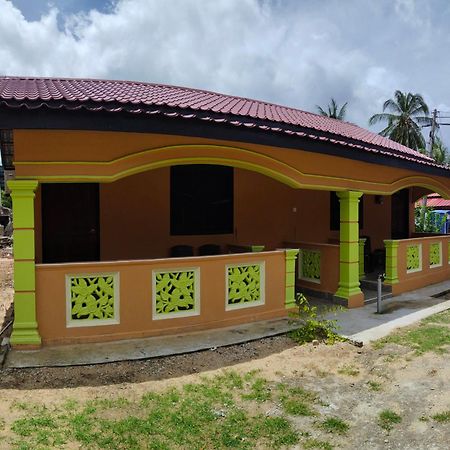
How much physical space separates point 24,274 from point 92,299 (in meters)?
0.86

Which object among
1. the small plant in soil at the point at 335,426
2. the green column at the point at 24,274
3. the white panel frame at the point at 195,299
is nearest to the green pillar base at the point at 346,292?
the white panel frame at the point at 195,299

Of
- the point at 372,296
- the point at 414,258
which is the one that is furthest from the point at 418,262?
the point at 372,296

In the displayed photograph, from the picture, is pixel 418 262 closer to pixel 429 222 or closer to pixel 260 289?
pixel 260 289

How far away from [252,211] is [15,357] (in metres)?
5.58

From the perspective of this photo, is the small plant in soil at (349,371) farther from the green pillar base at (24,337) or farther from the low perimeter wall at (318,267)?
the green pillar base at (24,337)

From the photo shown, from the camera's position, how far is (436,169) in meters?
9.82

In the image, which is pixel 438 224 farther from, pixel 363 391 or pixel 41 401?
pixel 41 401

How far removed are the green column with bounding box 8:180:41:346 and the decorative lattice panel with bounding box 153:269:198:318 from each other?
4.93ft

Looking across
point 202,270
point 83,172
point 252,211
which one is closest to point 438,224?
point 252,211

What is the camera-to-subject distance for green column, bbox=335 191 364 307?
307 inches

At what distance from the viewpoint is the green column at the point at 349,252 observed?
780cm

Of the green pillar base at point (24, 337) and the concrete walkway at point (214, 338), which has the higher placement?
the green pillar base at point (24, 337)

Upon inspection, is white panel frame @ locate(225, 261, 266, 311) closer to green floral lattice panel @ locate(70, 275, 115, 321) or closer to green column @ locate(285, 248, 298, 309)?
green column @ locate(285, 248, 298, 309)

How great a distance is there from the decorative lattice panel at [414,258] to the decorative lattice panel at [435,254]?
2.38ft
